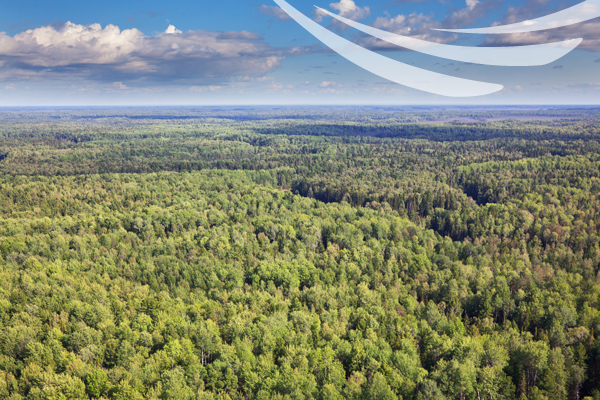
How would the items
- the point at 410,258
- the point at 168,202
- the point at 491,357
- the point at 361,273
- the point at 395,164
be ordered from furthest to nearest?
the point at 395,164, the point at 168,202, the point at 410,258, the point at 361,273, the point at 491,357

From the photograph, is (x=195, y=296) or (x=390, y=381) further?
(x=195, y=296)

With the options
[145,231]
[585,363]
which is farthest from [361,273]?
[145,231]

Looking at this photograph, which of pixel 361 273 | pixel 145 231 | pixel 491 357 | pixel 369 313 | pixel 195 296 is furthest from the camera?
pixel 145 231

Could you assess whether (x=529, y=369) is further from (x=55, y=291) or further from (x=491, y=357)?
(x=55, y=291)

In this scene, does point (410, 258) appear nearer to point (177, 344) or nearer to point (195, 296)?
point (195, 296)

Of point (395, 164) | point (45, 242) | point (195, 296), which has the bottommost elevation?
point (195, 296)

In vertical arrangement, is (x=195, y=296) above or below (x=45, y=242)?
below
